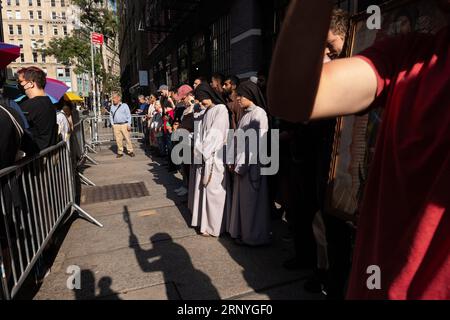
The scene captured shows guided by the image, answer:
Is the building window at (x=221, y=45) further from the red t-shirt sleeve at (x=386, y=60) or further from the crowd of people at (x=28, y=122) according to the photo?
the red t-shirt sleeve at (x=386, y=60)

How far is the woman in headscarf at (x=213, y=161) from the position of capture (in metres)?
4.00

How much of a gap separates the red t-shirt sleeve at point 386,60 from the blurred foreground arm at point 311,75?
2cm

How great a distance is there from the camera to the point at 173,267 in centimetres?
339

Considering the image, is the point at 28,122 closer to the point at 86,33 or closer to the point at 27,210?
the point at 27,210

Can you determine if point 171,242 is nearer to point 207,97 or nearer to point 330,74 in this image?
point 207,97

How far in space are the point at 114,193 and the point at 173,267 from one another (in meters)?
3.39

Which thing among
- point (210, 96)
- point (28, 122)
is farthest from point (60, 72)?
point (210, 96)

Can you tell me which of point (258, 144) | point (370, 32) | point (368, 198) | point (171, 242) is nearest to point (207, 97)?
point (258, 144)

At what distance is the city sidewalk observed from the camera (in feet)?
9.68

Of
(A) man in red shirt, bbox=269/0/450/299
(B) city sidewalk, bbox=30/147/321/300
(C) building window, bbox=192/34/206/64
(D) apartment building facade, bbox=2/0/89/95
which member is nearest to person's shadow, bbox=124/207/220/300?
(B) city sidewalk, bbox=30/147/321/300

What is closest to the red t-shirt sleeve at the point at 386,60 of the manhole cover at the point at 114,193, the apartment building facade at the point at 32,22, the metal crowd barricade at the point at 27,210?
the metal crowd barricade at the point at 27,210

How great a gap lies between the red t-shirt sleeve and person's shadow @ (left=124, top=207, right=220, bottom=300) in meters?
2.48

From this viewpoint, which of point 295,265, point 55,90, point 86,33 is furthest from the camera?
point 86,33

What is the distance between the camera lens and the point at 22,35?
87688 millimetres
